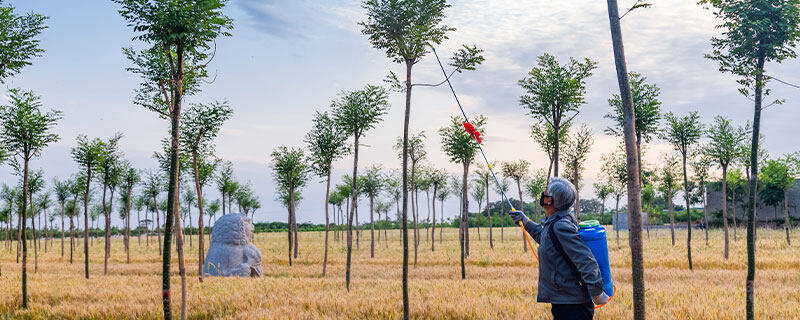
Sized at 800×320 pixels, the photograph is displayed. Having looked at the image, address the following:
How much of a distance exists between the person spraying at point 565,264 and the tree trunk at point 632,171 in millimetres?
1785

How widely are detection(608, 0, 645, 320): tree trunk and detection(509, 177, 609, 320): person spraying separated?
178 cm

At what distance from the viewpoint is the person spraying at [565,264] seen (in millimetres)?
5012

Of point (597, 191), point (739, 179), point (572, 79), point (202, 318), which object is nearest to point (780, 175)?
point (739, 179)

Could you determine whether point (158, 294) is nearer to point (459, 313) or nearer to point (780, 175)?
point (459, 313)

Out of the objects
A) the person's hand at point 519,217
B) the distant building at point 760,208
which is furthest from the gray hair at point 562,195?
the distant building at point 760,208

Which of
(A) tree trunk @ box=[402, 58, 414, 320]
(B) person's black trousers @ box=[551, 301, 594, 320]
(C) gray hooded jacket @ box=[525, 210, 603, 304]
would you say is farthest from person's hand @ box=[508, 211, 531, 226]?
(A) tree trunk @ box=[402, 58, 414, 320]

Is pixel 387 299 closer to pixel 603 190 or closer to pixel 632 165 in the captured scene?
pixel 632 165

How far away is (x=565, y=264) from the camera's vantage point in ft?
17.1

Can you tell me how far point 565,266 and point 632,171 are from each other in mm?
2494

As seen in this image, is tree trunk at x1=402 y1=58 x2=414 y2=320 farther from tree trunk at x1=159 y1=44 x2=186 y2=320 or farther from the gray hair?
the gray hair

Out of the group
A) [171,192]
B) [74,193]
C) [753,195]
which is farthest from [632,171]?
[74,193]

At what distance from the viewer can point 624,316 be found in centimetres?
1019

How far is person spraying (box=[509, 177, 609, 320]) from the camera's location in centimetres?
501

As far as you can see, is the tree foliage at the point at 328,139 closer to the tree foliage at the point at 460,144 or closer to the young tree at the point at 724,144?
the tree foliage at the point at 460,144
